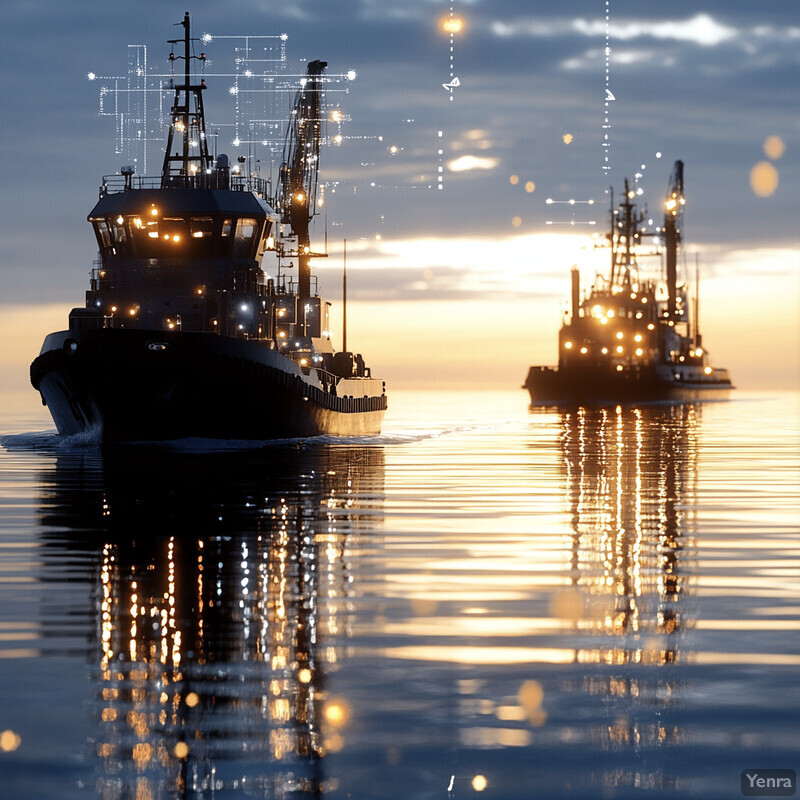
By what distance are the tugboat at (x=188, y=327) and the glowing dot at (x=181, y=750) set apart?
37.2 m

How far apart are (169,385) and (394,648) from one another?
35129 mm

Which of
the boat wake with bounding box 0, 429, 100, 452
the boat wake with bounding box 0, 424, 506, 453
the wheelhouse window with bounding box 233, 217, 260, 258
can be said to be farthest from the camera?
the wheelhouse window with bounding box 233, 217, 260, 258

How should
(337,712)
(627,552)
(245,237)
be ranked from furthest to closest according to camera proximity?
(245,237), (627,552), (337,712)

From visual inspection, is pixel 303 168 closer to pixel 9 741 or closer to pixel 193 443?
pixel 193 443

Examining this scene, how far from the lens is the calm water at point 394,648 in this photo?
7.75 m

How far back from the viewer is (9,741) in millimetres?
8289

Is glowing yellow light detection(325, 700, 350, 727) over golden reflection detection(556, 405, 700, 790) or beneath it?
over

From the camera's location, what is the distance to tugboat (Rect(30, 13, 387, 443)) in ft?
149

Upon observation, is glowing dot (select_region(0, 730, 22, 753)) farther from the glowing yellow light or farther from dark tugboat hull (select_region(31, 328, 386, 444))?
dark tugboat hull (select_region(31, 328, 386, 444))

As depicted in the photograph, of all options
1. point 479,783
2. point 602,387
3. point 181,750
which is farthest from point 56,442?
point 602,387

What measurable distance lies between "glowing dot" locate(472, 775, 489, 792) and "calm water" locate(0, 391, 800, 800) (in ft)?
0.05

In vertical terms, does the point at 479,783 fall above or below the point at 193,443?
above

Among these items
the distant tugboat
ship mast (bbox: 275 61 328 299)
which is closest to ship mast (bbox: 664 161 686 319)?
the distant tugboat

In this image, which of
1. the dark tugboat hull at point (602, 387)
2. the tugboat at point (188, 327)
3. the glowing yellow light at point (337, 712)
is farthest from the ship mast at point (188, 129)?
the dark tugboat hull at point (602, 387)
